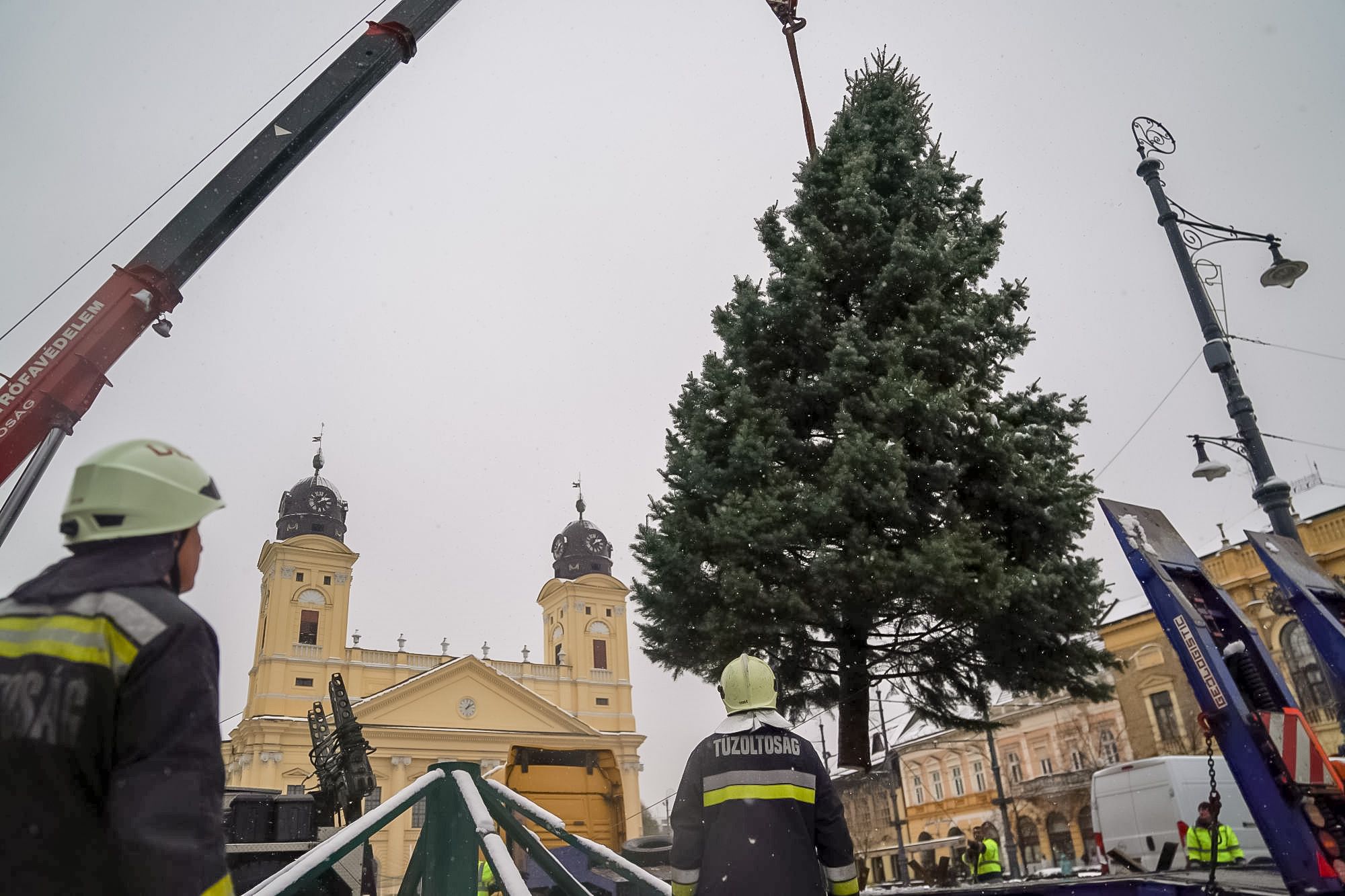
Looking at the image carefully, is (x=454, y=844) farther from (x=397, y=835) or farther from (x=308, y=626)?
(x=308, y=626)

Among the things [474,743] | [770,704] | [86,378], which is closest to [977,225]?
[770,704]

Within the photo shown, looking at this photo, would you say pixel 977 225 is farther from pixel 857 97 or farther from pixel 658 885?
pixel 658 885

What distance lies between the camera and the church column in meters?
32.0

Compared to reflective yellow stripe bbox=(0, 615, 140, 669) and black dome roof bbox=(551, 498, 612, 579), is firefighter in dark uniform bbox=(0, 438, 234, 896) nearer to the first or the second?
reflective yellow stripe bbox=(0, 615, 140, 669)

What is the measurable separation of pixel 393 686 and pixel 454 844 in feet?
159

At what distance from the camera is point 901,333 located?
10.5m

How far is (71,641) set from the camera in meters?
1.52

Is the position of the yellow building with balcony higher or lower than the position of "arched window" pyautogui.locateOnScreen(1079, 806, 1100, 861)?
higher

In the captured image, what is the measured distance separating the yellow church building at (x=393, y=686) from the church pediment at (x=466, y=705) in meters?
0.06

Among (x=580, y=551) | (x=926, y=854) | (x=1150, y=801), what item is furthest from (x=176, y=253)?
(x=580, y=551)

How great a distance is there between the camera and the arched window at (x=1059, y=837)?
139ft

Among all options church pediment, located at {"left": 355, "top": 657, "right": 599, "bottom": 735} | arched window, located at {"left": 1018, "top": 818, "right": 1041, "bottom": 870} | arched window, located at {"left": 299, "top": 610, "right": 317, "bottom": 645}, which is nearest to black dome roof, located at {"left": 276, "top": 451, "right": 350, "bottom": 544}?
arched window, located at {"left": 299, "top": 610, "right": 317, "bottom": 645}

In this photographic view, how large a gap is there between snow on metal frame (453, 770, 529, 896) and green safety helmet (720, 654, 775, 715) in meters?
1.18

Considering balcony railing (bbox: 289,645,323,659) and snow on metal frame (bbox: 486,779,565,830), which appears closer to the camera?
snow on metal frame (bbox: 486,779,565,830)
